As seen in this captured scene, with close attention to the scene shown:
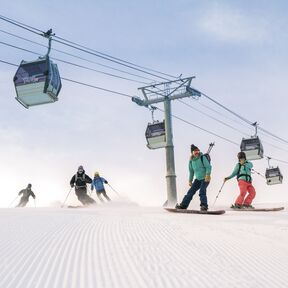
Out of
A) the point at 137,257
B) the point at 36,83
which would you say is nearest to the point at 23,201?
the point at 36,83

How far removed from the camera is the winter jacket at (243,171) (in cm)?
1462

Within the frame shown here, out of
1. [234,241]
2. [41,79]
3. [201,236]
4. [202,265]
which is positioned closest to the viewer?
[202,265]

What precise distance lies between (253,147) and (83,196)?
14.8 meters

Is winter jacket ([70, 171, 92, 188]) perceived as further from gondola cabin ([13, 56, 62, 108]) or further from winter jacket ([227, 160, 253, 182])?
winter jacket ([227, 160, 253, 182])

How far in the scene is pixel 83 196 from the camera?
20.2m

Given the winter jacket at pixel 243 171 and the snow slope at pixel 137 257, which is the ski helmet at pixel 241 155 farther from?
the snow slope at pixel 137 257

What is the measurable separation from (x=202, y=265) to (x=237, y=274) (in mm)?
373

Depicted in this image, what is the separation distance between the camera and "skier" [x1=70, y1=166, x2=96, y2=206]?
20.1 meters

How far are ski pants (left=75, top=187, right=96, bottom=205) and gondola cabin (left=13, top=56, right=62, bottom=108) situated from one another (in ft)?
13.9

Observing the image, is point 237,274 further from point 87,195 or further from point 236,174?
point 87,195

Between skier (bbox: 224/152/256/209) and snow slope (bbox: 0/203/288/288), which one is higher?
skier (bbox: 224/152/256/209)

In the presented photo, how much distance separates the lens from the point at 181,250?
16.0 feet

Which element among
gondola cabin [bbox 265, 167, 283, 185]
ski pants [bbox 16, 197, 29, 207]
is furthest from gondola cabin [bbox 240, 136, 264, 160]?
ski pants [bbox 16, 197, 29, 207]

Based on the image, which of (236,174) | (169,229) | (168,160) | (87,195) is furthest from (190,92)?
(169,229)
